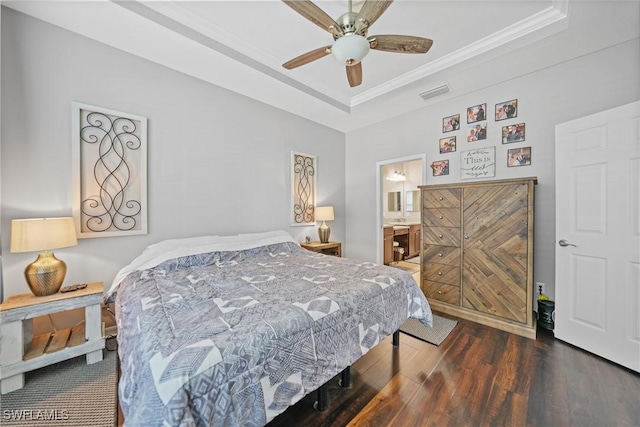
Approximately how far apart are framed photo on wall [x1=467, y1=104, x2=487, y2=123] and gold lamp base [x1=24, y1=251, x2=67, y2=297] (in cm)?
446

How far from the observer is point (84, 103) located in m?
2.20

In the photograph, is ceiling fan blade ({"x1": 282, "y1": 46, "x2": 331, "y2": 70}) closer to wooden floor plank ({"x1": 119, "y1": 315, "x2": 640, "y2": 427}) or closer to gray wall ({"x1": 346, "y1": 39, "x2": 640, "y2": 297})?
gray wall ({"x1": 346, "y1": 39, "x2": 640, "y2": 297})

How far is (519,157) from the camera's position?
9.27 feet

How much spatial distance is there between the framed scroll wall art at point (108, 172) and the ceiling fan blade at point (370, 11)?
2.27 m

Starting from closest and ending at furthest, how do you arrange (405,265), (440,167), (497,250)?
(497,250) < (440,167) < (405,265)

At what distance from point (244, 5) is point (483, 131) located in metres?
2.99

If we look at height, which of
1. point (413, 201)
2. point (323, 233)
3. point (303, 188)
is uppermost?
point (303, 188)

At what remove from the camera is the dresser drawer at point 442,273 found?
2.90 meters

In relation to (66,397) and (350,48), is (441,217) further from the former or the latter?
(66,397)

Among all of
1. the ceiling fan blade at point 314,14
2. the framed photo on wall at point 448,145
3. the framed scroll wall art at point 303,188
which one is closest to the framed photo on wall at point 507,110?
the framed photo on wall at point 448,145

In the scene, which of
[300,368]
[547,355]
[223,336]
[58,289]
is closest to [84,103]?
[58,289]

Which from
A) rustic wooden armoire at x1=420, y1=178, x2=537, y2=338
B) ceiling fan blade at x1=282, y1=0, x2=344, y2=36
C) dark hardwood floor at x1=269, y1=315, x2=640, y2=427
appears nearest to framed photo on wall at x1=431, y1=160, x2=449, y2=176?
rustic wooden armoire at x1=420, y1=178, x2=537, y2=338

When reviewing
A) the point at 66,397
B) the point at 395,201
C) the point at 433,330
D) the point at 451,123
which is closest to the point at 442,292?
the point at 433,330

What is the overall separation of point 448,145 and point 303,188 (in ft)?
7.33
